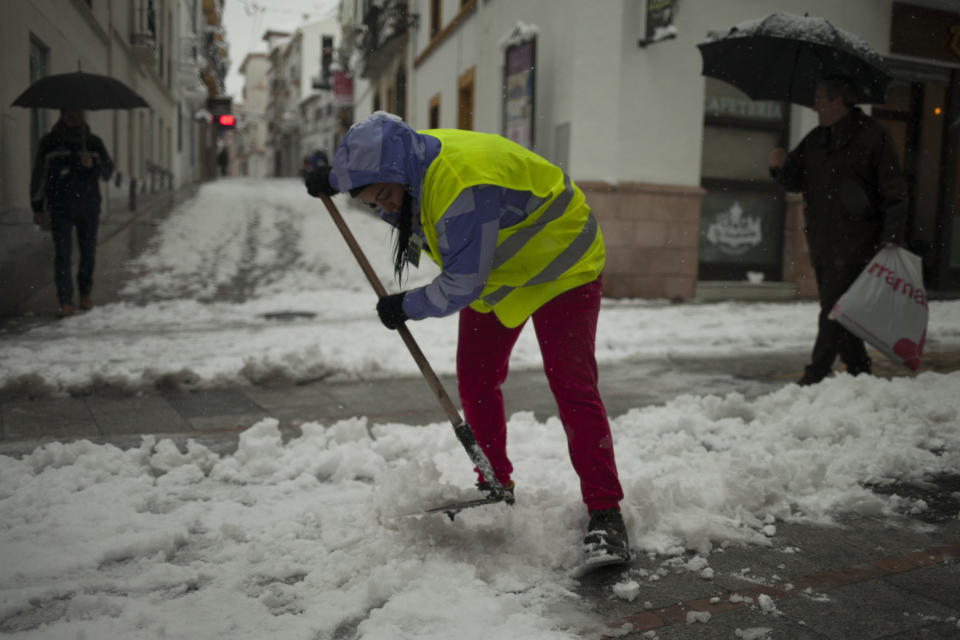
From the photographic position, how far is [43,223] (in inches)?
291

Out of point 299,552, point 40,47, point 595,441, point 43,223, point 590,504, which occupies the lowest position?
point 299,552

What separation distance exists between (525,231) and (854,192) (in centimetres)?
311

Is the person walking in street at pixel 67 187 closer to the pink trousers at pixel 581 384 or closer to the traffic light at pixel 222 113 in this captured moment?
the pink trousers at pixel 581 384

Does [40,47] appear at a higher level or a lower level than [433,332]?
higher

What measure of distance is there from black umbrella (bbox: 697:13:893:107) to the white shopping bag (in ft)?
3.74

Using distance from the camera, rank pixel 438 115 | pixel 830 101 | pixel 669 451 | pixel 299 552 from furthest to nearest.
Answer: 1. pixel 438 115
2. pixel 830 101
3. pixel 669 451
4. pixel 299 552

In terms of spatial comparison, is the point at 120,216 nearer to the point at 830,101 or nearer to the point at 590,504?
the point at 830,101

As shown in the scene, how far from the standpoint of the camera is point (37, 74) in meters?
7.32

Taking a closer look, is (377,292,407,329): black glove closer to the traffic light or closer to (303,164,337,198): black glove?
(303,164,337,198): black glove

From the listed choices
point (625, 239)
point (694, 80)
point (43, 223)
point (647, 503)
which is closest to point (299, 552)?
point (647, 503)

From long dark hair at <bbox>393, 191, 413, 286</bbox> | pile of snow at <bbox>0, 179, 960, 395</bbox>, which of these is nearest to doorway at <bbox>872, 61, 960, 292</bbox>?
pile of snow at <bbox>0, 179, 960, 395</bbox>

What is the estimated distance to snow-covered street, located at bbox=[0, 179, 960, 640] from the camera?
231 centimetres

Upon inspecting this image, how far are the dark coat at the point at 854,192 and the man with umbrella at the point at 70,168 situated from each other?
6158 millimetres

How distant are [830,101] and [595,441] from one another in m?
3.25
